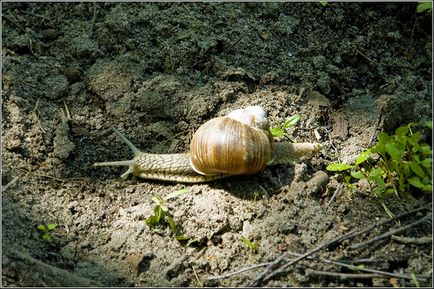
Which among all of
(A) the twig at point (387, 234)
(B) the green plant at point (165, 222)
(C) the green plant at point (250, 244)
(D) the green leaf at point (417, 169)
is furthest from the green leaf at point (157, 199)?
(D) the green leaf at point (417, 169)

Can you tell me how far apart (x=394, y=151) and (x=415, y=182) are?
0.20 m

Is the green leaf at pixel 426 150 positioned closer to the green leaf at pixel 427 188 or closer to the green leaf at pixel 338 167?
the green leaf at pixel 427 188

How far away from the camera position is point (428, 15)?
4.05 metres

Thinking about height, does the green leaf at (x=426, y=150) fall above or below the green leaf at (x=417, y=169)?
above

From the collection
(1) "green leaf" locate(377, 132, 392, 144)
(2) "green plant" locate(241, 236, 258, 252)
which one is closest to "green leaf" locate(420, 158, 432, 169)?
(1) "green leaf" locate(377, 132, 392, 144)

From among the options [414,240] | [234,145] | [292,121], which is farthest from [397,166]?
[234,145]

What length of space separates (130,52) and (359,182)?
186 centimetres

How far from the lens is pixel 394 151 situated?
299cm

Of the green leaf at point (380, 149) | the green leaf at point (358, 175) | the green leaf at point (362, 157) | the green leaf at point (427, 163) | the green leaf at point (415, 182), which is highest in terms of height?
the green leaf at point (380, 149)

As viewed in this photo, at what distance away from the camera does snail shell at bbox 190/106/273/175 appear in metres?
3.26

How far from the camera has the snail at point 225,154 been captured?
10.7 ft

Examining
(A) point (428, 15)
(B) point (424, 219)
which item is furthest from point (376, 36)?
(B) point (424, 219)

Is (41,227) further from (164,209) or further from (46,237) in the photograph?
(164,209)

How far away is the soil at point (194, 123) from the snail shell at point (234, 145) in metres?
0.15
